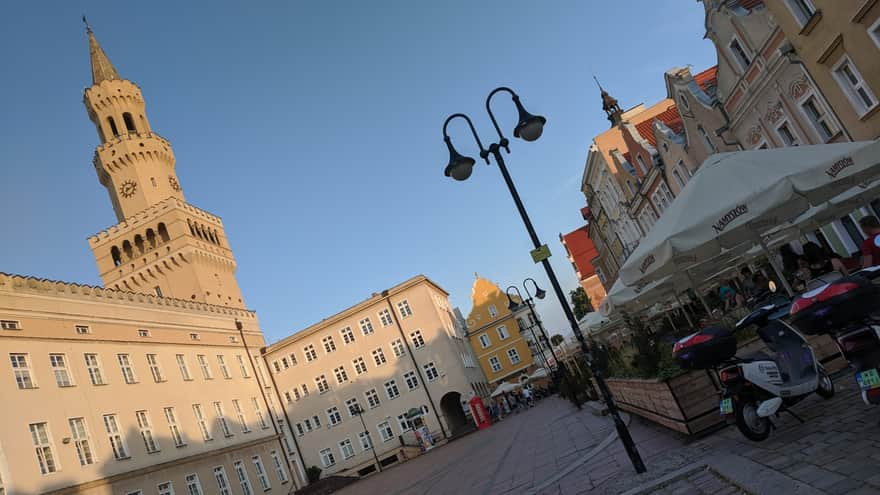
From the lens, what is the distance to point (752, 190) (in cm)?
894

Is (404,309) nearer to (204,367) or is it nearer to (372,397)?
(372,397)

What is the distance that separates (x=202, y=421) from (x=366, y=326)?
19.0m

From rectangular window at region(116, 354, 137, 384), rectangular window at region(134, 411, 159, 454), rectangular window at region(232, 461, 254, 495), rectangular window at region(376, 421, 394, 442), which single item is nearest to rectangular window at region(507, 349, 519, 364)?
rectangular window at region(376, 421, 394, 442)

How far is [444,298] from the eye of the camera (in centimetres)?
6650

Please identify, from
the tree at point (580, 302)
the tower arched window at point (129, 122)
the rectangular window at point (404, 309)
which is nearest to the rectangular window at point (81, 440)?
the rectangular window at point (404, 309)

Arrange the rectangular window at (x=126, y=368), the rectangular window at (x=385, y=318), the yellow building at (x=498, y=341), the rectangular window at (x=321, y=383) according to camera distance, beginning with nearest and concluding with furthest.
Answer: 1. the rectangular window at (x=126, y=368)
2. the rectangular window at (x=321, y=383)
3. the rectangular window at (x=385, y=318)
4. the yellow building at (x=498, y=341)

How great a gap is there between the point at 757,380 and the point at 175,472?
30.2 metres

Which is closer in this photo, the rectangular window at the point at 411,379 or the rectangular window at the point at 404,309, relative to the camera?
the rectangular window at the point at 411,379

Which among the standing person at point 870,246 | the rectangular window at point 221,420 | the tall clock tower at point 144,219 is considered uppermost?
the tall clock tower at point 144,219

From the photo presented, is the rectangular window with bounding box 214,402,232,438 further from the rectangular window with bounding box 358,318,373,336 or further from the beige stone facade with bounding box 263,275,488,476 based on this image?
the rectangular window with bounding box 358,318,373,336

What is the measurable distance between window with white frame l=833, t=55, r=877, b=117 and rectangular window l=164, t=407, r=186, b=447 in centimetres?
3227

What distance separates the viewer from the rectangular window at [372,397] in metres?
50.9

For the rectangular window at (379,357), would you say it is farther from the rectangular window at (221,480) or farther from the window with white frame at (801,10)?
the window with white frame at (801,10)

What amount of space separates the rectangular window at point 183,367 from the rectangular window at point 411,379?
1915cm
